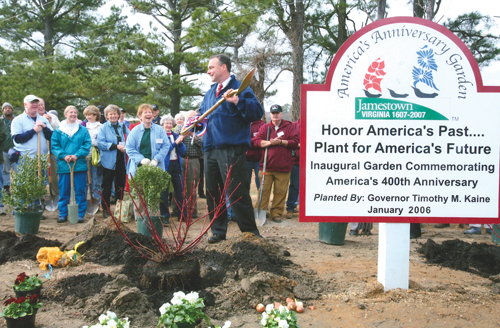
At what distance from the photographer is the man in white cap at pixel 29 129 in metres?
7.23

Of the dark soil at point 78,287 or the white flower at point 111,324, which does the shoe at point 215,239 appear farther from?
the white flower at point 111,324

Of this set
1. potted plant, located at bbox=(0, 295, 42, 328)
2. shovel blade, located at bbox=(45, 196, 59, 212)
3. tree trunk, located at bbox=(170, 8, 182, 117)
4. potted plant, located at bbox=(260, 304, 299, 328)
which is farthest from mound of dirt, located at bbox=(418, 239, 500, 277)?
tree trunk, located at bbox=(170, 8, 182, 117)

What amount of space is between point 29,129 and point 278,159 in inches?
179

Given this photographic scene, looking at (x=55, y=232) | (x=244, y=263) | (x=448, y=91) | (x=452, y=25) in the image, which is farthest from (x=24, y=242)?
(x=452, y=25)

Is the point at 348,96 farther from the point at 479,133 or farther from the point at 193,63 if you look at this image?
the point at 193,63

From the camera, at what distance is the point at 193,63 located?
2073cm

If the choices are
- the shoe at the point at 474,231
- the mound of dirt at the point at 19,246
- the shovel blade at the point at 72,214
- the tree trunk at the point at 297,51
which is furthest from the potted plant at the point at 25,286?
the tree trunk at the point at 297,51

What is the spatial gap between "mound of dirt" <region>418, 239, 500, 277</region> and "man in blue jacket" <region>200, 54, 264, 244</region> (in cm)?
215

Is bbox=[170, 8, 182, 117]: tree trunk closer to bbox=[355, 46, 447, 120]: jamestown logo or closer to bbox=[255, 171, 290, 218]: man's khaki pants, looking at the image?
bbox=[255, 171, 290, 218]: man's khaki pants

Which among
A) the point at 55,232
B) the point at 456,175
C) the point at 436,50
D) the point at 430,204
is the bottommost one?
the point at 55,232

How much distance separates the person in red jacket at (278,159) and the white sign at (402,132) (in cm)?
420

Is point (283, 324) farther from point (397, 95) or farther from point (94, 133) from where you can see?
point (94, 133)

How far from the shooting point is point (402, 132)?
3371 mm

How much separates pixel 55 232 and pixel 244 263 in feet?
12.4
